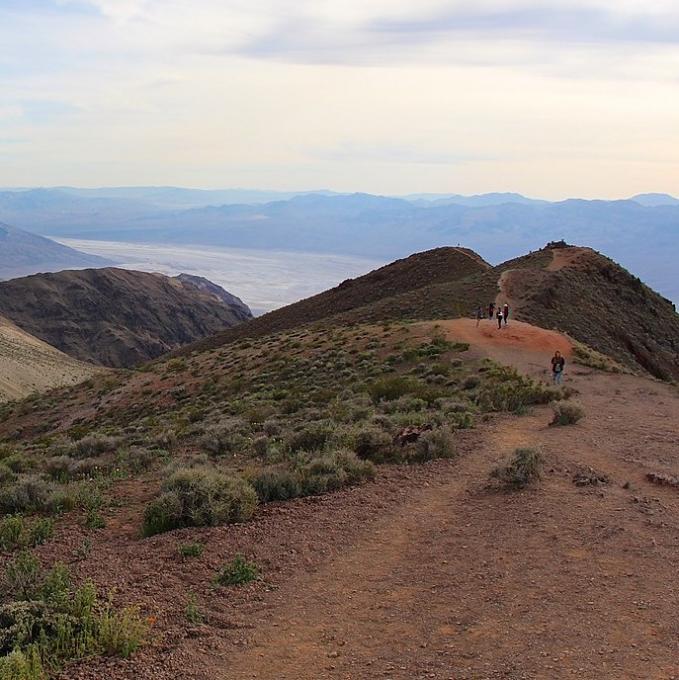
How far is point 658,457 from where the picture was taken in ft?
41.5

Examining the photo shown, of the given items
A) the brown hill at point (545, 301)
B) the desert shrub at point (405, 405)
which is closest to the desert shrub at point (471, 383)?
the desert shrub at point (405, 405)

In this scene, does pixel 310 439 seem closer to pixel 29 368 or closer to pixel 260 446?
pixel 260 446

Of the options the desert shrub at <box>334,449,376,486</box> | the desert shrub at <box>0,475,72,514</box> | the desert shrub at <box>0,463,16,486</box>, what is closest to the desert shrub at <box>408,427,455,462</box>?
the desert shrub at <box>334,449,376,486</box>

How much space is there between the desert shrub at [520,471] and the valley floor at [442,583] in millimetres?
222

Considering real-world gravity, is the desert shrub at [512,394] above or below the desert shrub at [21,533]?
above

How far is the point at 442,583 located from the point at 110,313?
9793cm

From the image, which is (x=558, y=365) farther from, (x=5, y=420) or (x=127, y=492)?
(x=5, y=420)

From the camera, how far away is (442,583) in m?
7.76

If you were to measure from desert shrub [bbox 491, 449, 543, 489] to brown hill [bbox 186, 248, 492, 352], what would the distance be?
111 feet

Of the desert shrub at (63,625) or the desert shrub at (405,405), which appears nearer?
the desert shrub at (63,625)

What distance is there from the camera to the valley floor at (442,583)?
619cm

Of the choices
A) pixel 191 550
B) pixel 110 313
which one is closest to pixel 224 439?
pixel 191 550

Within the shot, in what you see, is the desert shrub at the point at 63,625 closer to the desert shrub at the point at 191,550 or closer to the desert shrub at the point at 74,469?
the desert shrub at the point at 191,550

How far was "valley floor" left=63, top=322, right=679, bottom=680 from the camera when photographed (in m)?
6.19
